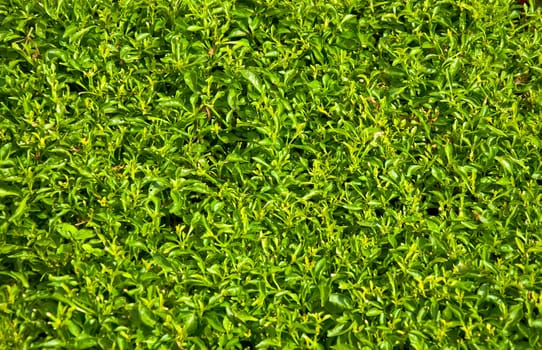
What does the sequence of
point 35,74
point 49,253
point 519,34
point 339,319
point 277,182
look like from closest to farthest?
point 339,319 < point 49,253 < point 277,182 < point 35,74 < point 519,34

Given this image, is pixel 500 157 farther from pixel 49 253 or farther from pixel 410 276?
pixel 49 253

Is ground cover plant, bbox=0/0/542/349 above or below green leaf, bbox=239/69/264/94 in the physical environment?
below

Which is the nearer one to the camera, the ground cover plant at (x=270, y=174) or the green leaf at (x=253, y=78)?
the ground cover plant at (x=270, y=174)

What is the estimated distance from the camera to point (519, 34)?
4270mm

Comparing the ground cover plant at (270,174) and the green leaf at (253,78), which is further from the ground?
the green leaf at (253,78)

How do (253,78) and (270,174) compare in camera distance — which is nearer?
(270,174)

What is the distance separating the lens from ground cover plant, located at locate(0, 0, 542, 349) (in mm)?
3010

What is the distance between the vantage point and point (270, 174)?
3484 millimetres

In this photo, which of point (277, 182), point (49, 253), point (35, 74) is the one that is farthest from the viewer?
point (35, 74)

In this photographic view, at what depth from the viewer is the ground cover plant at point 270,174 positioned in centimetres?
301

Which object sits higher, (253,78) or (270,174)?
(253,78)

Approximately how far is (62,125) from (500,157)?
1.93m

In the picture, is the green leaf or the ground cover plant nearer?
the ground cover plant

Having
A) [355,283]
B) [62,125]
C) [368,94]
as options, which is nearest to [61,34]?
[62,125]
